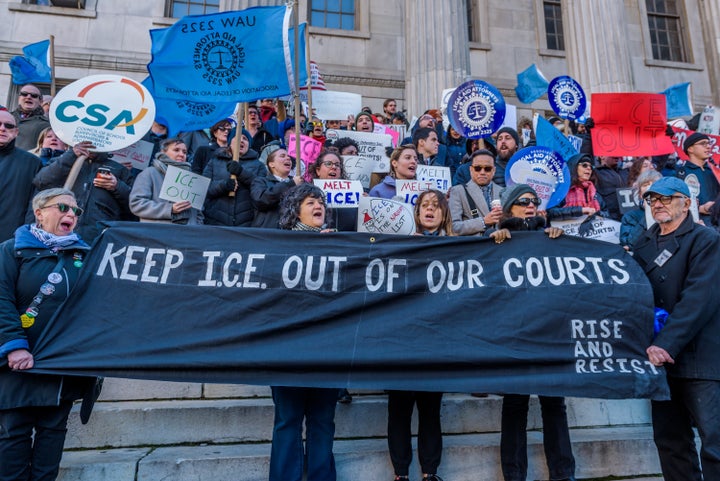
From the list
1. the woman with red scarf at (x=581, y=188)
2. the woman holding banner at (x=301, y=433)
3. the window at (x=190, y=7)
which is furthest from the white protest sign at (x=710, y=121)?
the window at (x=190, y=7)

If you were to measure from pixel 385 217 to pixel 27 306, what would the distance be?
113 inches

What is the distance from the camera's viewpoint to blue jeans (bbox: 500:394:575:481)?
370 cm

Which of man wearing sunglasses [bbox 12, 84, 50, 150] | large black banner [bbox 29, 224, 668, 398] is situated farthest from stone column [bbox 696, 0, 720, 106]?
man wearing sunglasses [bbox 12, 84, 50, 150]

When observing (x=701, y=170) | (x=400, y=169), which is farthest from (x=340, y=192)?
(x=701, y=170)

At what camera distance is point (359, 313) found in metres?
3.69

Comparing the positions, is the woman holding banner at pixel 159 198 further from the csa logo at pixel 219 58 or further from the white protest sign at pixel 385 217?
the white protest sign at pixel 385 217

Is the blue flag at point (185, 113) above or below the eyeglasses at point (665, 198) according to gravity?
above

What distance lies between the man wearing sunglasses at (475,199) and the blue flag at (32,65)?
27.0 ft

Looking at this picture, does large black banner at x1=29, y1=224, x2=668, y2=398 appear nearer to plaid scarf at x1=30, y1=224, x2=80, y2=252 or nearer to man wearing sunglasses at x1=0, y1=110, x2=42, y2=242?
plaid scarf at x1=30, y1=224, x2=80, y2=252

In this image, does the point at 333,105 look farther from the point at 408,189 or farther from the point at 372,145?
the point at 408,189

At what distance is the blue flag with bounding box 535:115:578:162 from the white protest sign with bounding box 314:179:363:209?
134 inches

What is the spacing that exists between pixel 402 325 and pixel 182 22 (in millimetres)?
4256

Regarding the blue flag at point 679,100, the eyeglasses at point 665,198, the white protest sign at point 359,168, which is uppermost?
the blue flag at point 679,100

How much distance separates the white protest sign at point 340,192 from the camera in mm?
5148
